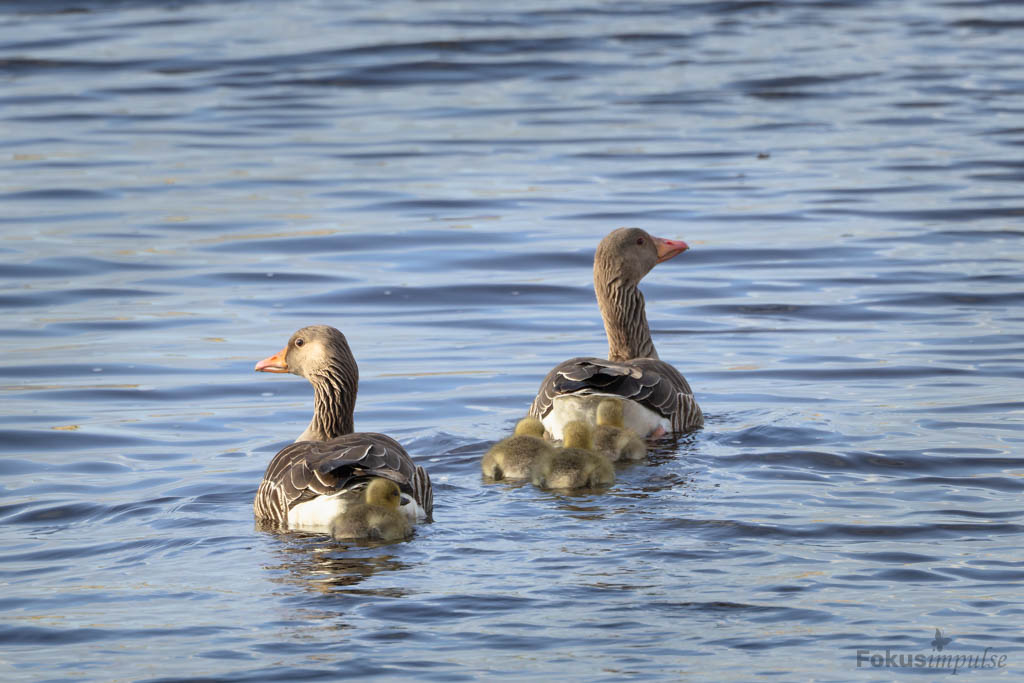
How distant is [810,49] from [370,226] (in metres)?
17.2

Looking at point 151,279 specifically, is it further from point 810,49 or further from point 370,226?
point 810,49

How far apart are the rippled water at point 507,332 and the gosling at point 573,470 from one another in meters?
0.17

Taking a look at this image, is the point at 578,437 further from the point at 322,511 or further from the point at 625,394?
the point at 322,511

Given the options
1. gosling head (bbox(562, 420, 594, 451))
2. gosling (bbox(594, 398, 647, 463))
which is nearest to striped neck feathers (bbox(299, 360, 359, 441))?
gosling head (bbox(562, 420, 594, 451))

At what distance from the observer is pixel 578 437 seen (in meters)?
10.6

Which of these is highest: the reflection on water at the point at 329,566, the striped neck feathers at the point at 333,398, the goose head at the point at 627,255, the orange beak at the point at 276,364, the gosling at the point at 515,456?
the goose head at the point at 627,255

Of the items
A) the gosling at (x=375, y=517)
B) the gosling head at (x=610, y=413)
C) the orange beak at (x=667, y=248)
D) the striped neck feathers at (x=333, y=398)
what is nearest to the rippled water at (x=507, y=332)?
the gosling at (x=375, y=517)

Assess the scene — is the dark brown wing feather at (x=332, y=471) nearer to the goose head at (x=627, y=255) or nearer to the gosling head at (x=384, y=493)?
the gosling head at (x=384, y=493)

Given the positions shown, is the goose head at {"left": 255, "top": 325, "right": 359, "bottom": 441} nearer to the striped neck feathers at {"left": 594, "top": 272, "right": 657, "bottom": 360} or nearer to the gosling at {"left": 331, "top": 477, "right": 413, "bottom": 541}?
the gosling at {"left": 331, "top": 477, "right": 413, "bottom": 541}

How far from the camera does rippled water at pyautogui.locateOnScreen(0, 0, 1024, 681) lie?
7320 mm

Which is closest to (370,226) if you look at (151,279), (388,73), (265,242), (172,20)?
(265,242)

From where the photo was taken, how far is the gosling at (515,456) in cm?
1004

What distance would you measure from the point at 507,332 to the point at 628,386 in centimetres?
429

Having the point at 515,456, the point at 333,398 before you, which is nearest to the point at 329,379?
the point at 333,398
